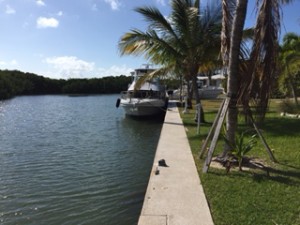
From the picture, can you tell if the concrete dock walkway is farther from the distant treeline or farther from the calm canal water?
the distant treeline

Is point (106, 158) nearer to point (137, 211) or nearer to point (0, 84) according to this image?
point (137, 211)

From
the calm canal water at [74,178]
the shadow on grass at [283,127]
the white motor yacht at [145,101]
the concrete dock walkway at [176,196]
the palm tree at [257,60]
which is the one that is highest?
the palm tree at [257,60]

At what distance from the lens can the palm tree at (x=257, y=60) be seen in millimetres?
7410

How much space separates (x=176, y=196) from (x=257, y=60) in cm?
339

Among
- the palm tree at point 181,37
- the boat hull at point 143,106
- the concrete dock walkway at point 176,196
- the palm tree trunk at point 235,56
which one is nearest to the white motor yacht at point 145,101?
the boat hull at point 143,106

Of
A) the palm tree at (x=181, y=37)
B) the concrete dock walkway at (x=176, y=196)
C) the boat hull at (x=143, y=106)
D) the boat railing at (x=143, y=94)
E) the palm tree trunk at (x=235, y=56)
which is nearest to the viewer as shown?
A: the concrete dock walkway at (x=176, y=196)

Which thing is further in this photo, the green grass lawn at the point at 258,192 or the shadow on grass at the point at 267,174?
the shadow on grass at the point at 267,174

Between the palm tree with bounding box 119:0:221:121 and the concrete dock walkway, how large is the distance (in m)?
7.82

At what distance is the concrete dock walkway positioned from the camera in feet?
17.5

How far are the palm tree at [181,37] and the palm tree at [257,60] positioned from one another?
26.3ft

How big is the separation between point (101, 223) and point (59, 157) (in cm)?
630

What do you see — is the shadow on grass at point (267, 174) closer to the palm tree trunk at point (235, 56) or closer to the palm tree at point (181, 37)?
the palm tree trunk at point (235, 56)

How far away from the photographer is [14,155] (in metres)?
12.9

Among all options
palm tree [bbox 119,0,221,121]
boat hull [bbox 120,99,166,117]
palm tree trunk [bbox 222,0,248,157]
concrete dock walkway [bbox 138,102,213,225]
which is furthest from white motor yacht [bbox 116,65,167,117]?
palm tree trunk [bbox 222,0,248,157]
